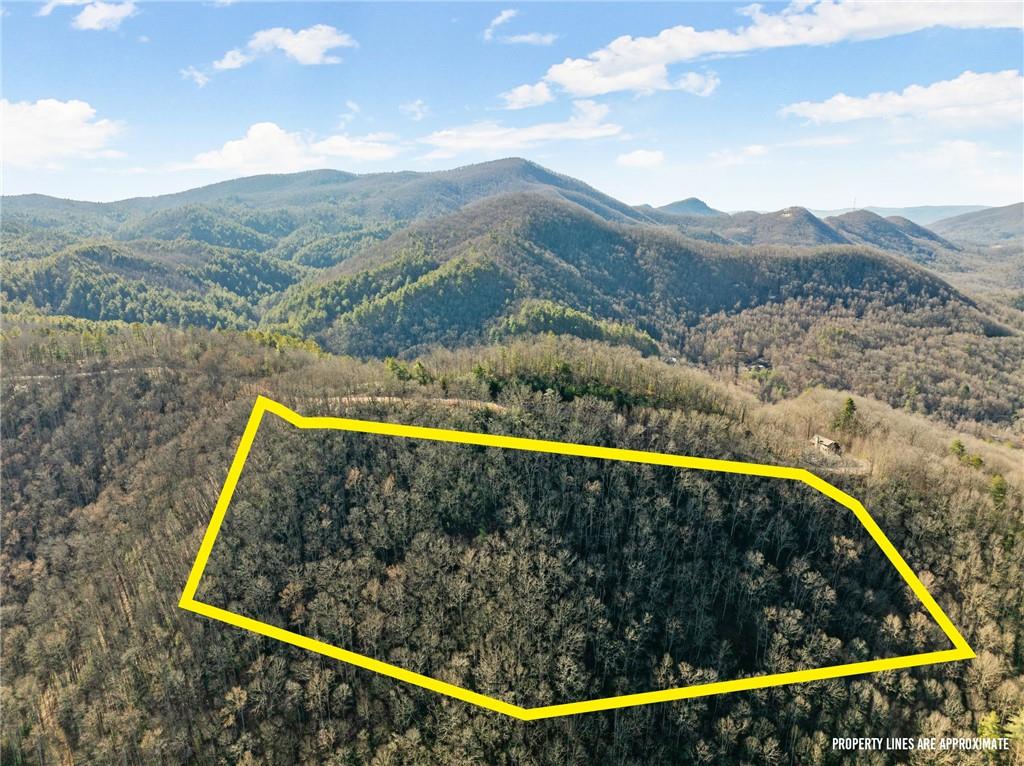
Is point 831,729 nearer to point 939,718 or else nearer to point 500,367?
point 939,718

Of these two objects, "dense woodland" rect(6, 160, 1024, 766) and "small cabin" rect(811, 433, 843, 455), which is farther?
"small cabin" rect(811, 433, 843, 455)

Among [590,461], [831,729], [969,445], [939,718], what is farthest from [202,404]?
[969,445]

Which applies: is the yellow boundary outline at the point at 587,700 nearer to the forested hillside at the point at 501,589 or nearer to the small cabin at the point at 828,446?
the forested hillside at the point at 501,589

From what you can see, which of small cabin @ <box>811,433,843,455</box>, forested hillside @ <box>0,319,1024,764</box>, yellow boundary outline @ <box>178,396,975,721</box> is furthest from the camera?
small cabin @ <box>811,433,843,455</box>

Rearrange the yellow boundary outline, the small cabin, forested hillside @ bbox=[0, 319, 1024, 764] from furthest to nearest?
1. the small cabin
2. forested hillside @ bbox=[0, 319, 1024, 764]
3. the yellow boundary outline

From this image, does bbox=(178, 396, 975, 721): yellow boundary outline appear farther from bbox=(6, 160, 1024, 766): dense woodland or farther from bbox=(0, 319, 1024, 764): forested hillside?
bbox=(0, 319, 1024, 764): forested hillside

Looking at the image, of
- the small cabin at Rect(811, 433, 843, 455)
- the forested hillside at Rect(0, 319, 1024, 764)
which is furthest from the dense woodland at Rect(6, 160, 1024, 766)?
the small cabin at Rect(811, 433, 843, 455)
